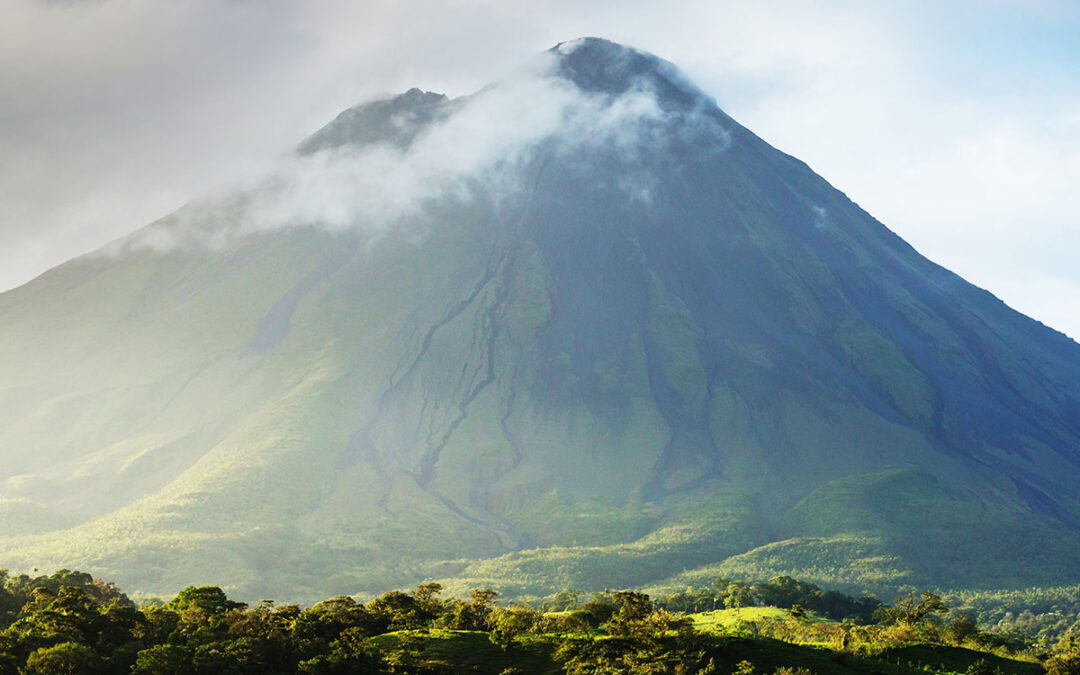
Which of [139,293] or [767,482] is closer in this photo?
[767,482]

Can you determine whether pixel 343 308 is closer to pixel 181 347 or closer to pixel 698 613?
pixel 181 347

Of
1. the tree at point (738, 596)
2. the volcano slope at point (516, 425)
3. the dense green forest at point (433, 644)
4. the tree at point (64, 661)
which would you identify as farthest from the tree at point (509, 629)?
the volcano slope at point (516, 425)

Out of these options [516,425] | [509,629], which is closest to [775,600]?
[509,629]

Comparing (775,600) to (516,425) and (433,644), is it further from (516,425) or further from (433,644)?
(516,425)

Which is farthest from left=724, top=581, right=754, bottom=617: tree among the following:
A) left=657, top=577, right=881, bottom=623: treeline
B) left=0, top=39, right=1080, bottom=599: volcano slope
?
left=0, top=39, right=1080, bottom=599: volcano slope

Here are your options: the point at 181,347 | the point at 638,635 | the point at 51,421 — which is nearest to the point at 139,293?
the point at 181,347

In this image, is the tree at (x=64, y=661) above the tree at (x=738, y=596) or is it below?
above

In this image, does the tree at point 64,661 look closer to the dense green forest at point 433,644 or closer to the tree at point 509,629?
the dense green forest at point 433,644

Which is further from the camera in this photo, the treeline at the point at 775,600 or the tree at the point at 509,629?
the treeline at the point at 775,600
